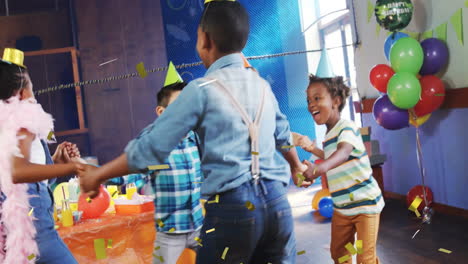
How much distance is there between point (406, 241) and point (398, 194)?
1810mm

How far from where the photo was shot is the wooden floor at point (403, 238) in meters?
3.19

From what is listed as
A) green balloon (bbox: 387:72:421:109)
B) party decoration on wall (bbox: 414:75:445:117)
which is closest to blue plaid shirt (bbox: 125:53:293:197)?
green balloon (bbox: 387:72:421:109)

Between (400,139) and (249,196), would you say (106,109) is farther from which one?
(249,196)

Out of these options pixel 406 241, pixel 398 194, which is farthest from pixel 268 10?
pixel 406 241

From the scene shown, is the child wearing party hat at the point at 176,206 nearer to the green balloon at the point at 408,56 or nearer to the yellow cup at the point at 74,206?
the yellow cup at the point at 74,206

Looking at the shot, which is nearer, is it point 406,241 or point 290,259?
point 290,259

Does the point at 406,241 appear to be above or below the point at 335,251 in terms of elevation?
below

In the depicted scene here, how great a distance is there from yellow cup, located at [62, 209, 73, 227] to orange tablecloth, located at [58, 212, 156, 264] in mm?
39

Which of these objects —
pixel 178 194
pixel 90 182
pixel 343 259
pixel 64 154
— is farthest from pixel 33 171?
pixel 343 259

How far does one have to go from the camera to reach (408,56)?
4.02 m

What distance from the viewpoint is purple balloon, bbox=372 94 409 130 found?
4305mm

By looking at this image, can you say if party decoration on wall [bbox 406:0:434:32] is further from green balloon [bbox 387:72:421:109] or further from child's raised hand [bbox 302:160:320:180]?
child's raised hand [bbox 302:160:320:180]

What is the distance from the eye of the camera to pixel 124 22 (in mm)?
6328

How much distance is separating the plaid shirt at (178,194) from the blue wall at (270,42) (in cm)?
429
